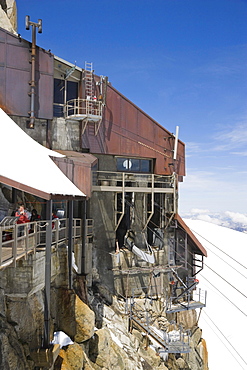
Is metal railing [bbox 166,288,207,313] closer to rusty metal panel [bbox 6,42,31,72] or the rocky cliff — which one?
the rocky cliff

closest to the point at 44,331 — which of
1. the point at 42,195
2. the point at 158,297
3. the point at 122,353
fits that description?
the point at 42,195

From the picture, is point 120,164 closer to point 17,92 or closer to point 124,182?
point 124,182

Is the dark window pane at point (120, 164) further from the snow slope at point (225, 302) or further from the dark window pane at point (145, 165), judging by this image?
the snow slope at point (225, 302)

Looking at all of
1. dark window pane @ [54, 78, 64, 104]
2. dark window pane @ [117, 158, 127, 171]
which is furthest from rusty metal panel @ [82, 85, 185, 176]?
dark window pane @ [54, 78, 64, 104]

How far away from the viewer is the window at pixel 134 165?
25.1 meters

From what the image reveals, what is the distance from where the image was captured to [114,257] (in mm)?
23078

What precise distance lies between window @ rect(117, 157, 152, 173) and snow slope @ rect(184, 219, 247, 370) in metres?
19.3

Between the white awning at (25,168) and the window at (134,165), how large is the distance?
9019mm

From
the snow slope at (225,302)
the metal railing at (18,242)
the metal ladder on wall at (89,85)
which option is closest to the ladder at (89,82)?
the metal ladder on wall at (89,85)

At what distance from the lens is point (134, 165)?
84.8 feet

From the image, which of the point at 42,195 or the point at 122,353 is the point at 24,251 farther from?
the point at 122,353

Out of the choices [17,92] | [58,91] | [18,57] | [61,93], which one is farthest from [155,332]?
[18,57]

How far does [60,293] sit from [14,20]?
33654 millimetres

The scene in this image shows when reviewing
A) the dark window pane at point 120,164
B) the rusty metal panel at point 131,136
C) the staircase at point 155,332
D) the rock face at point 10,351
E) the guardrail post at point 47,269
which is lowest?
the staircase at point 155,332
